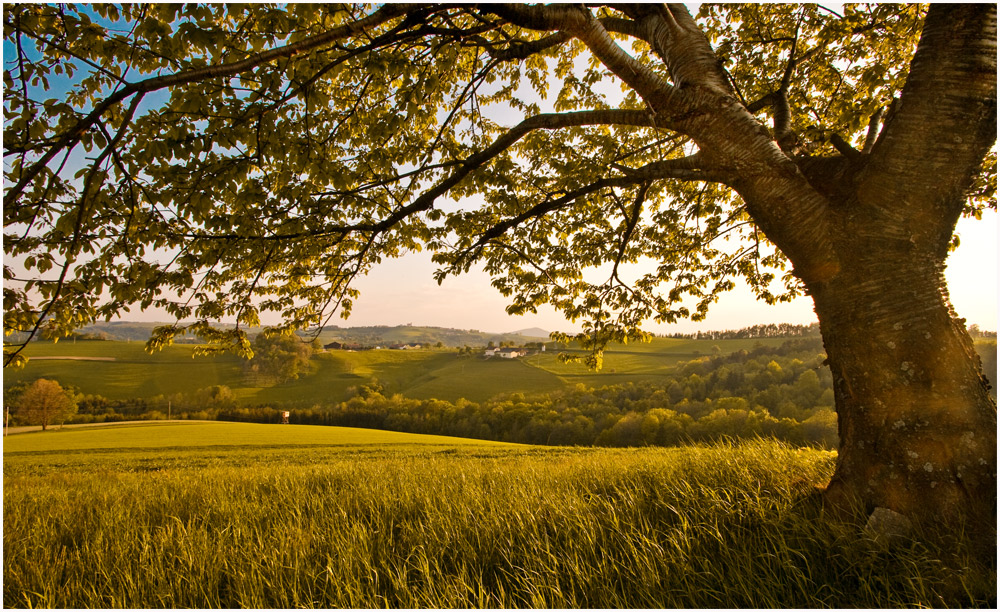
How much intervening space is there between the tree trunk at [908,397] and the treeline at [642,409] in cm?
2179

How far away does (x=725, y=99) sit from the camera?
397cm

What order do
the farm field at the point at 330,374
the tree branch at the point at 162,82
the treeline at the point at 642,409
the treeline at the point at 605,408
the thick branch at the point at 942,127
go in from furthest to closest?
the farm field at the point at 330,374, the treeline at the point at 605,408, the treeline at the point at 642,409, the thick branch at the point at 942,127, the tree branch at the point at 162,82

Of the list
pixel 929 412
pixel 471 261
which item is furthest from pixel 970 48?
pixel 471 261

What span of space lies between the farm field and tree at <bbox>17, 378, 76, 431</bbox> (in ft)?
56.8

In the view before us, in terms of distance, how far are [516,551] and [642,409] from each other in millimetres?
44196

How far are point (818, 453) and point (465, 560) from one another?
4793 mm

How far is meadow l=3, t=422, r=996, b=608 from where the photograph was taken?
2836mm

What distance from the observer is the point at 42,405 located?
4303 cm

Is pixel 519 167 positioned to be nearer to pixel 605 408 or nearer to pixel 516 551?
pixel 516 551

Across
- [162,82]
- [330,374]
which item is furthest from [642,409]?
[330,374]

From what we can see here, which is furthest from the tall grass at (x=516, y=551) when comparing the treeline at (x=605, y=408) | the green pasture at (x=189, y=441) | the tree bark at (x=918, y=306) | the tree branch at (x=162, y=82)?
the treeline at (x=605, y=408)

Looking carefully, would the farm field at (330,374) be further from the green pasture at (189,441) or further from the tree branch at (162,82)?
the tree branch at (162,82)

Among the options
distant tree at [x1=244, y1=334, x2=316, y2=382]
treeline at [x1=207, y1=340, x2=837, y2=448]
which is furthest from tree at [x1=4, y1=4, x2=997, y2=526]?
distant tree at [x1=244, y1=334, x2=316, y2=382]

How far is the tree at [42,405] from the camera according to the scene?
43.1 meters
